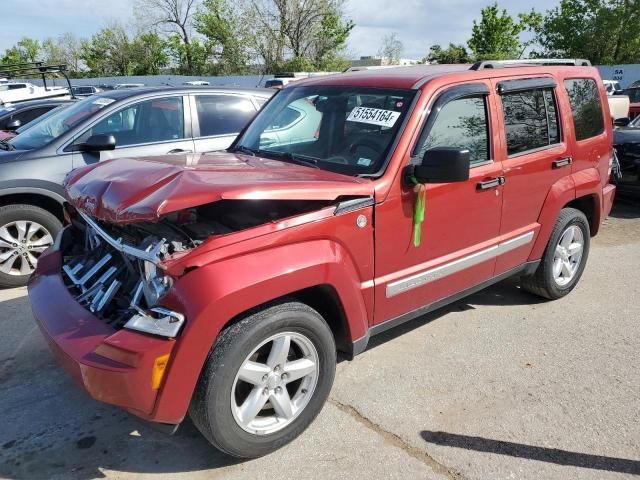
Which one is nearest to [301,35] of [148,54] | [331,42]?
[331,42]

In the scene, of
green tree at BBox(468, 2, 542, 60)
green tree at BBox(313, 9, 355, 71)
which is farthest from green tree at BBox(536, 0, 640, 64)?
green tree at BBox(313, 9, 355, 71)

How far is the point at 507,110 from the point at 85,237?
3043 mm

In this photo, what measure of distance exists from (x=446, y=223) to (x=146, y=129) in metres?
3.64

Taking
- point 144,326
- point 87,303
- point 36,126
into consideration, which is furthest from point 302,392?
point 36,126

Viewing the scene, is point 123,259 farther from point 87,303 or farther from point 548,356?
point 548,356

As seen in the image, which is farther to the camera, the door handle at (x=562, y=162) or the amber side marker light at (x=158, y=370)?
the door handle at (x=562, y=162)

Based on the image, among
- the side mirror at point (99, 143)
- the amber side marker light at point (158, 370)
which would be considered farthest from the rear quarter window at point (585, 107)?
the side mirror at point (99, 143)

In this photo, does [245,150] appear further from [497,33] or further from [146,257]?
[497,33]

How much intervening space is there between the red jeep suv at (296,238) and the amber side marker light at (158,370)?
1 cm

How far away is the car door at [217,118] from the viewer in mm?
5883

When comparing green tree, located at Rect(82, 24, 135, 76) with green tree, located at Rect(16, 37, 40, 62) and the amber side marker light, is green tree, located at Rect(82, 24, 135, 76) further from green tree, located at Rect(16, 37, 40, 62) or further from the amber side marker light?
the amber side marker light

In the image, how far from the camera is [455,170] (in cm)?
290

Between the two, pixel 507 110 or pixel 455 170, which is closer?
pixel 455 170

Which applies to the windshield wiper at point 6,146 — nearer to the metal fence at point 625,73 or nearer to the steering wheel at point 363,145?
the steering wheel at point 363,145
